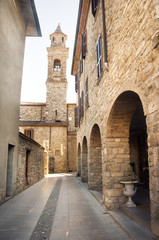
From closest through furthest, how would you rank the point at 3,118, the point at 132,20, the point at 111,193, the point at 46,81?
1. the point at 132,20
2. the point at 111,193
3. the point at 3,118
4. the point at 46,81

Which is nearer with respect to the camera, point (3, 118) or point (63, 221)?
point (63, 221)

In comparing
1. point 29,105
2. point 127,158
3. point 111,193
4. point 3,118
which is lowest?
point 111,193

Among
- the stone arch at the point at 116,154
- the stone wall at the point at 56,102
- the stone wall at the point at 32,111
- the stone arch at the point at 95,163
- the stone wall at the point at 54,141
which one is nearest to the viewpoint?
the stone arch at the point at 116,154

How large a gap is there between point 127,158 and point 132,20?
10.9 feet

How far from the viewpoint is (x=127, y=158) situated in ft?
16.0

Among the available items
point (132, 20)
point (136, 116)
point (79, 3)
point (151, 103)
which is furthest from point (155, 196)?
point (79, 3)

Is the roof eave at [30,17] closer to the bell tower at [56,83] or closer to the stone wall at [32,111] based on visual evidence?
the bell tower at [56,83]

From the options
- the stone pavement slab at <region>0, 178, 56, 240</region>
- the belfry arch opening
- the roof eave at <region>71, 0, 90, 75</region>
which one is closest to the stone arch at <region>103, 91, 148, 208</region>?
the stone pavement slab at <region>0, 178, 56, 240</region>

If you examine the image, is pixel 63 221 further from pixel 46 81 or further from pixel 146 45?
pixel 46 81

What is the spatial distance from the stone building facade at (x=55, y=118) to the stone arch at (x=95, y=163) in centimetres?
1310

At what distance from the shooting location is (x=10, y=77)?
6543 millimetres

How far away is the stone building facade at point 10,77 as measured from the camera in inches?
227

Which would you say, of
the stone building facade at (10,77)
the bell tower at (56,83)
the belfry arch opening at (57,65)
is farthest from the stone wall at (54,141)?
the stone building facade at (10,77)

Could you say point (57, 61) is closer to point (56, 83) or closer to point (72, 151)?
point (56, 83)
